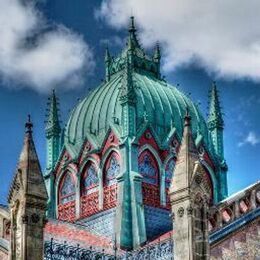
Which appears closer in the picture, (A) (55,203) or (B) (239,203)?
(B) (239,203)

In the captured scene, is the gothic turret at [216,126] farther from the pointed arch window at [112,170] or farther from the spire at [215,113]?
the pointed arch window at [112,170]

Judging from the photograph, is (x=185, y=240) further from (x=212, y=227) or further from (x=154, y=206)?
(x=154, y=206)

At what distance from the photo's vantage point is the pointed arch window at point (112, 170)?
3769cm

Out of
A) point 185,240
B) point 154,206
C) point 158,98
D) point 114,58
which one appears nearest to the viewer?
point 185,240

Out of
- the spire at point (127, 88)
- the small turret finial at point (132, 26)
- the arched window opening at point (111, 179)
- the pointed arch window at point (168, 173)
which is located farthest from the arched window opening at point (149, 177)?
the small turret finial at point (132, 26)

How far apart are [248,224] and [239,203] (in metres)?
0.68

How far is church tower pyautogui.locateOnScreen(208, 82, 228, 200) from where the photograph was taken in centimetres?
4031

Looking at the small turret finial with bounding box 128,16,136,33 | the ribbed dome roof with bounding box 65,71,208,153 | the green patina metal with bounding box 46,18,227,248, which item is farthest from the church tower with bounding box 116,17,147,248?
the small turret finial with bounding box 128,16,136,33

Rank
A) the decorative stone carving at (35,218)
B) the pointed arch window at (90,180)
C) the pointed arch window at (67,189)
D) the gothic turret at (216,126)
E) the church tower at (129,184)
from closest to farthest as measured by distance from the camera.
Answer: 1. the decorative stone carving at (35,218)
2. the church tower at (129,184)
3. the pointed arch window at (90,180)
4. the pointed arch window at (67,189)
5. the gothic turret at (216,126)

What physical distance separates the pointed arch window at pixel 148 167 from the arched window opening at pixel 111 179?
108 cm

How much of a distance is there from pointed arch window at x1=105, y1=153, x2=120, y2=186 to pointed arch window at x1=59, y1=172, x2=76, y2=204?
2222 millimetres

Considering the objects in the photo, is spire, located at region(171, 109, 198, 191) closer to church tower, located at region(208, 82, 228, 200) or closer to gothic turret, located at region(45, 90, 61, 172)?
church tower, located at region(208, 82, 228, 200)

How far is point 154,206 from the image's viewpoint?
37188 mm

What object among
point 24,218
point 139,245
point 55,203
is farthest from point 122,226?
point 24,218
